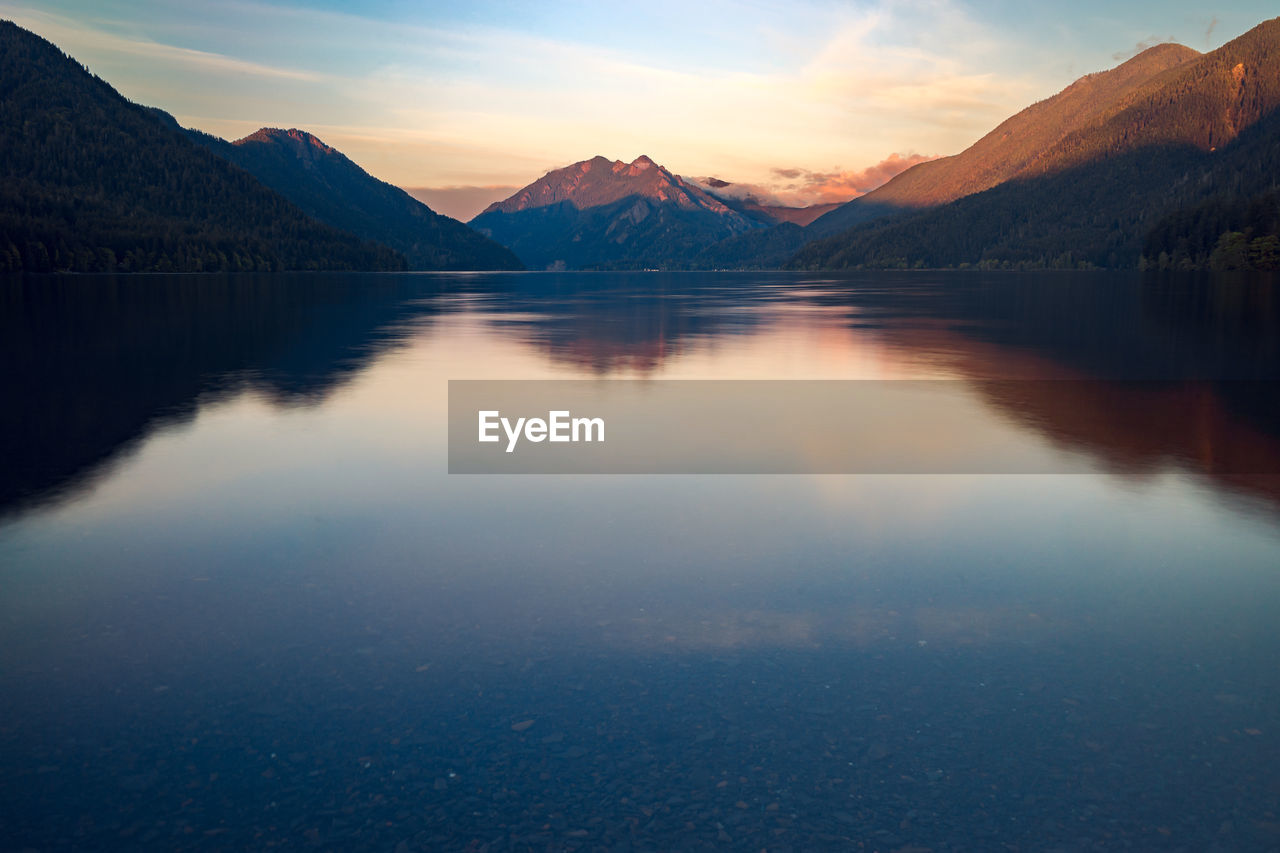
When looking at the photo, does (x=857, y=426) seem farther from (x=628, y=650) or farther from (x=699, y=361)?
(x=699, y=361)

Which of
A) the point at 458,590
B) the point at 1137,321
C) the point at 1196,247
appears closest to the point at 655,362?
the point at 458,590

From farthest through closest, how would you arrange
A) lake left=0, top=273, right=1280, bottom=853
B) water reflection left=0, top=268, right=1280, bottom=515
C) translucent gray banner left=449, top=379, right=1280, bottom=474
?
water reflection left=0, top=268, right=1280, bottom=515 → translucent gray banner left=449, top=379, right=1280, bottom=474 → lake left=0, top=273, right=1280, bottom=853

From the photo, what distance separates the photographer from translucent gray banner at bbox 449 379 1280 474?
1531cm

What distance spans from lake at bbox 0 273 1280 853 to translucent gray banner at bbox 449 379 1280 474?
383 mm

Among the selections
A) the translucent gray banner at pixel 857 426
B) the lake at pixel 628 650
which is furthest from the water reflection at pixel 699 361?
the lake at pixel 628 650

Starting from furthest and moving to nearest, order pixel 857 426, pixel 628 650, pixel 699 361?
pixel 699 361 → pixel 857 426 → pixel 628 650

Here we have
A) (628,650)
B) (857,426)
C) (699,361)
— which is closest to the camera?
(628,650)

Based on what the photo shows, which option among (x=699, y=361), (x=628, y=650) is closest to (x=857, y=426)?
(x=628, y=650)

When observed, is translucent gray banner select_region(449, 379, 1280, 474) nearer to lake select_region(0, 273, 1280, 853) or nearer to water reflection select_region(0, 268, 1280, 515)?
water reflection select_region(0, 268, 1280, 515)

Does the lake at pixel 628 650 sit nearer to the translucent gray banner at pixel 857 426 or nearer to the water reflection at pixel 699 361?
the translucent gray banner at pixel 857 426

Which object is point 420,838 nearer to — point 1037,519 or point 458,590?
point 458,590

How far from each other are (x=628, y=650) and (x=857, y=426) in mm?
12426

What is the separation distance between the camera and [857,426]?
62.0 ft

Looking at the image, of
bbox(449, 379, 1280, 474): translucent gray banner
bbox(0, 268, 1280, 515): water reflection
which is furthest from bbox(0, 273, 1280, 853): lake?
bbox(0, 268, 1280, 515): water reflection
